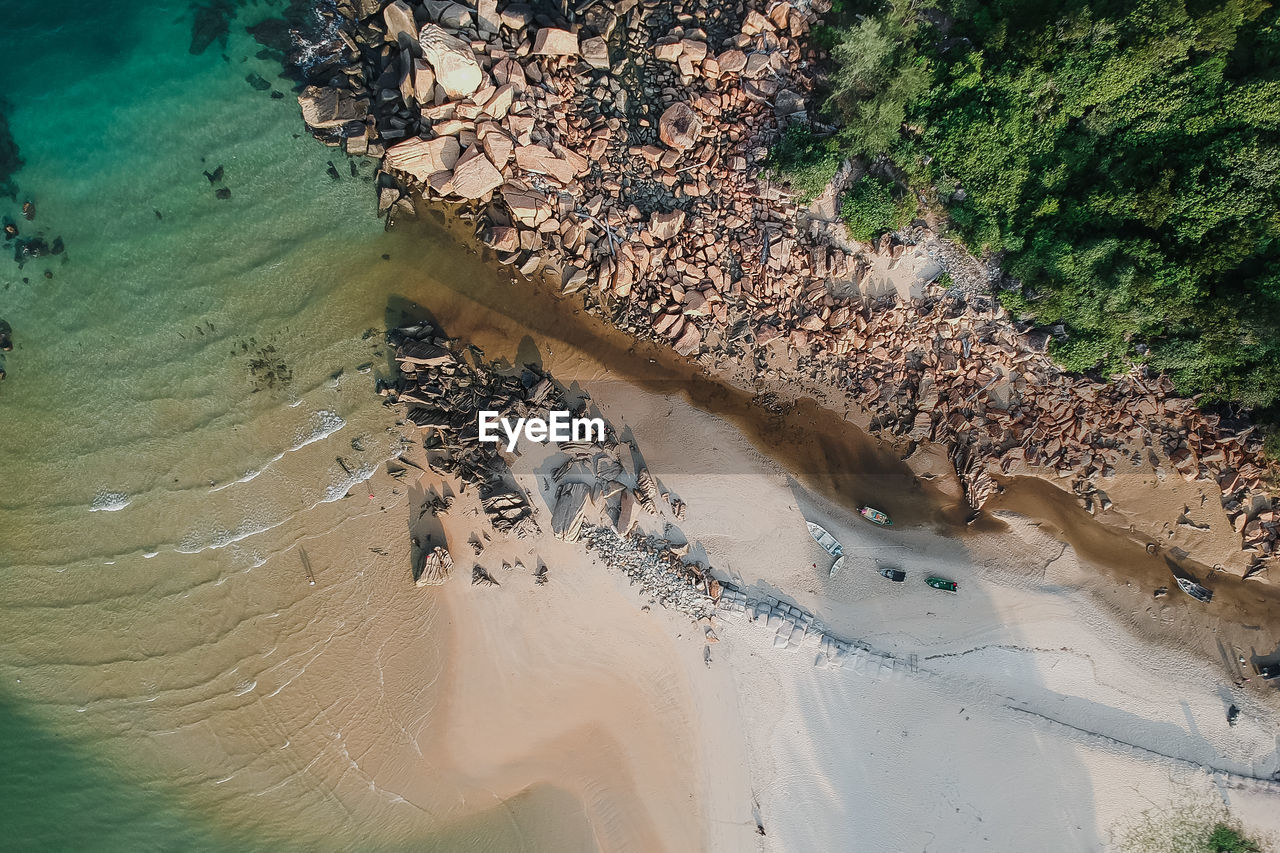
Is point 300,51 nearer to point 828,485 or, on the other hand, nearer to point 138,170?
point 138,170

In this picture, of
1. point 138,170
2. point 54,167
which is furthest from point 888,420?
point 54,167

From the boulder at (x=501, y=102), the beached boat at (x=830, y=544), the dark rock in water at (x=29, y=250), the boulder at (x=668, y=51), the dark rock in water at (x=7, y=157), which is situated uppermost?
the boulder at (x=668, y=51)

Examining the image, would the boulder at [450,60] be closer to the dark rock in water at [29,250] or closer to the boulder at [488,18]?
the boulder at [488,18]

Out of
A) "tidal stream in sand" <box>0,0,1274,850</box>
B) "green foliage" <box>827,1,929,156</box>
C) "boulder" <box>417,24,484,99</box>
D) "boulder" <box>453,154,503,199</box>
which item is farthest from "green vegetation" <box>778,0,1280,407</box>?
"tidal stream in sand" <box>0,0,1274,850</box>

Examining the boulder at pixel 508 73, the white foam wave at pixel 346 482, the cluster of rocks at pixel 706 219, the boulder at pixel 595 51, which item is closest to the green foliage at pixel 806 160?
the cluster of rocks at pixel 706 219

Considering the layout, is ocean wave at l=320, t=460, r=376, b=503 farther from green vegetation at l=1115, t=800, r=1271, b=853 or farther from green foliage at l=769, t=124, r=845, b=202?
green vegetation at l=1115, t=800, r=1271, b=853

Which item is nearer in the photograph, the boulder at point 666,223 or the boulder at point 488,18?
the boulder at point 488,18
